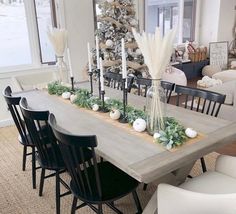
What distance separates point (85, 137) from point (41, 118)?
1.68 feet

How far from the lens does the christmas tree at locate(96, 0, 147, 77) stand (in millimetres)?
4035

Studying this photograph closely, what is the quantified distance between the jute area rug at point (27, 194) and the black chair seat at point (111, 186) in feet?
1.71

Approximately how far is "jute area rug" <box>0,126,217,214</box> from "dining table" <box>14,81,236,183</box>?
63 centimetres

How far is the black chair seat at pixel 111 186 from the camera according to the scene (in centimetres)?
153

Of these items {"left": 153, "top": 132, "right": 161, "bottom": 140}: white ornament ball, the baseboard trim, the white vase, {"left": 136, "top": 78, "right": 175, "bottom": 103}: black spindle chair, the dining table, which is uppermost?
the white vase

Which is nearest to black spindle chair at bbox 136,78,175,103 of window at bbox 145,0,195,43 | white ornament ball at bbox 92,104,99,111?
white ornament ball at bbox 92,104,99,111

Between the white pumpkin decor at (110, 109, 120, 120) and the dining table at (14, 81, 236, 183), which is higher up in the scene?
the white pumpkin decor at (110, 109, 120, 120)

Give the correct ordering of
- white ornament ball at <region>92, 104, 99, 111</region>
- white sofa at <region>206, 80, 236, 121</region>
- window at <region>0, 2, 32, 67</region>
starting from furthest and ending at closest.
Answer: window at <region>0, 2, 32, 67</region>, white sofa at <region>206, 80, 236, 121</region>, white ornament ball at <region>92, 104, 99, 111</region>

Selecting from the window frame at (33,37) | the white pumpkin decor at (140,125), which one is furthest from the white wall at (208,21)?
the white pumpkin decor at (140,125)

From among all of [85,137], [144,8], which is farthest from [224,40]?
[85,137]

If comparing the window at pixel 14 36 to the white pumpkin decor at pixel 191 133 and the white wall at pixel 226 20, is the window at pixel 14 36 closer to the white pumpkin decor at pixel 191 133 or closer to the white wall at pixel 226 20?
the white pumpkin decor at pixel 191 133

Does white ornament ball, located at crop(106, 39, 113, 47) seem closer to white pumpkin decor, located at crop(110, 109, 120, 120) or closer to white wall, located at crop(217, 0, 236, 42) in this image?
white pumpkin decor, located at crop(110, 109, 120, 120)

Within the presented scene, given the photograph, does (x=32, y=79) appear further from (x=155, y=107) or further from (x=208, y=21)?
(x=208, y=21)

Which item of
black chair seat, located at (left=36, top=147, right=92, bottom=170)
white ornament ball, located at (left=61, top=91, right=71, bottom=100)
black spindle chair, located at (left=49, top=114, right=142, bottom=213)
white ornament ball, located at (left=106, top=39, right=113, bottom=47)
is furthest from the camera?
white ornament ball, located at (left=106, top=39, right=113, bottom=47)
